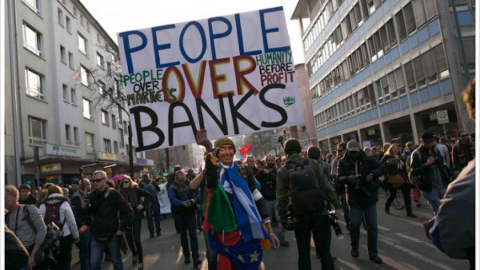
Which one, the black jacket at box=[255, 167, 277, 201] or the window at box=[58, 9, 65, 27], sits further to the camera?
the window at box=[58, 9, 65, 27]

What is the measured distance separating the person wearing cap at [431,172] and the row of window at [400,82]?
54.4 feet

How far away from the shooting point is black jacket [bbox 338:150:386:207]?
5891mm

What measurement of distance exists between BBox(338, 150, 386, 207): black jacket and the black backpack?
1506 mm

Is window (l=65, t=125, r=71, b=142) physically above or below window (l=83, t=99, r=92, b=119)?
below

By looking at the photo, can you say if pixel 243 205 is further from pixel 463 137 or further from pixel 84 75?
pixel 84 75

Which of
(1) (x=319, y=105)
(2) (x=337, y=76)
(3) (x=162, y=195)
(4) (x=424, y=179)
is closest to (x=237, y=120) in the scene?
(4) (x=424, y=179)

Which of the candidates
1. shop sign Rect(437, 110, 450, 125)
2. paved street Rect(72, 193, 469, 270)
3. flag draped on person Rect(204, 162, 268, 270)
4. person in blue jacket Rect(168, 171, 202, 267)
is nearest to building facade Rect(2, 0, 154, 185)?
paved street Rect(72, 193, 469, 270)

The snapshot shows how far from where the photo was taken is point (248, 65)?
205 inches

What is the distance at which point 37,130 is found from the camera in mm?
24734

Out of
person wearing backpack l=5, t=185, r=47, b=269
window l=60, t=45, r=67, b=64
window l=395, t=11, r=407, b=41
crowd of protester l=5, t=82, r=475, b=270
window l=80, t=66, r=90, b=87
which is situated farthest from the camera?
window l=80, t=66, r=90, b=87

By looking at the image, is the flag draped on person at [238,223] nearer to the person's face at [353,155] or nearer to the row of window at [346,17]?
the person's face at [353,155]

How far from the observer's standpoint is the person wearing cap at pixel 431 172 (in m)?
6.75

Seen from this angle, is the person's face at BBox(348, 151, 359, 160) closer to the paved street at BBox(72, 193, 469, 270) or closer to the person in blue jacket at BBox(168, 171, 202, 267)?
the paved street at BBox(72, 193, 469, 270)

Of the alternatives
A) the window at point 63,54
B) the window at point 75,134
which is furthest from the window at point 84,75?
the window at point 75,134
